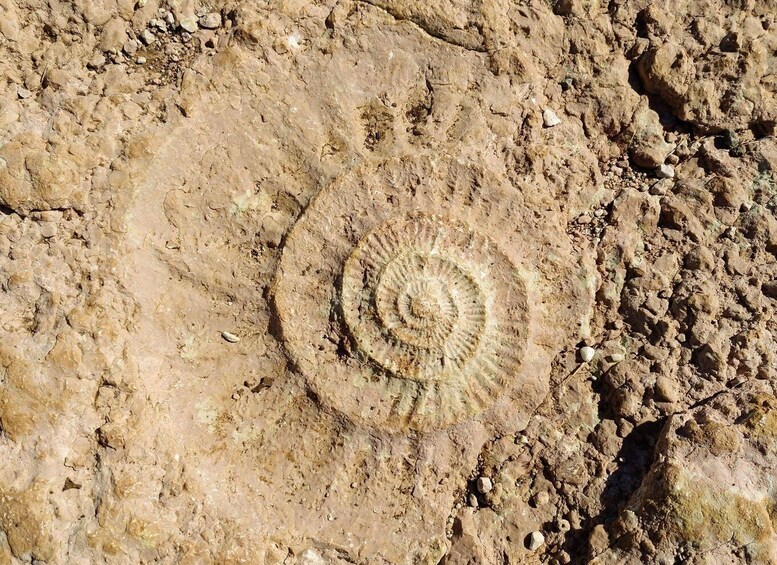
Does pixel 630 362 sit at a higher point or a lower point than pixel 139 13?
lower

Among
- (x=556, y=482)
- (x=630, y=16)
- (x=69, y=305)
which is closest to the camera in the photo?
(x=69, y=305)

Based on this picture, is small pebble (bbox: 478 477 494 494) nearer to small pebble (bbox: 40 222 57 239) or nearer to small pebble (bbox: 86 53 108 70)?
small pebble (bbox: 40 222 57 239)

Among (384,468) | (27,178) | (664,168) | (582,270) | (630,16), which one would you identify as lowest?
(384,468)

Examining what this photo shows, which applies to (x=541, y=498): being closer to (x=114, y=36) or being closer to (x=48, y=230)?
(x=48, y=230)

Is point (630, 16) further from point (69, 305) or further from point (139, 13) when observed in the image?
point (69, 305)

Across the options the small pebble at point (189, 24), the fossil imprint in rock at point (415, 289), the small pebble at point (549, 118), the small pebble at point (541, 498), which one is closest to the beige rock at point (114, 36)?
the small pebble at point (189, 24)

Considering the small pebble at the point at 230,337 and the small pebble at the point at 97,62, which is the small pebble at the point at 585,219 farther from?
the small pebble at the point at 97,62

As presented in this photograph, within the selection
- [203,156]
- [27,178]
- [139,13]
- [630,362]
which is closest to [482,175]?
[630,362]
